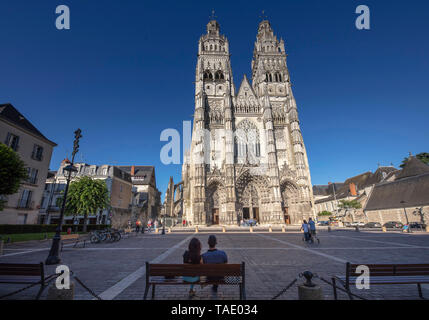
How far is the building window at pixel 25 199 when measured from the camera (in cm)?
1786

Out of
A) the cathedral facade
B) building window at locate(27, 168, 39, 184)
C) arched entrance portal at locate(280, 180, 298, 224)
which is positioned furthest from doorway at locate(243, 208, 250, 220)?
building window at locate(27, 168, 39, 184)

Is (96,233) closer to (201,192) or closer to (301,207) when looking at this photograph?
(201,192)

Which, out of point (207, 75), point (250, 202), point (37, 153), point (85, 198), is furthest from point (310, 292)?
point (207, 75)

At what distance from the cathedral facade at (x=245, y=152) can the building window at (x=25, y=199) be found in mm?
17675

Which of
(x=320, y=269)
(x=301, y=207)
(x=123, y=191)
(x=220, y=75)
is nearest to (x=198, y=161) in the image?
(x=123, y=191)

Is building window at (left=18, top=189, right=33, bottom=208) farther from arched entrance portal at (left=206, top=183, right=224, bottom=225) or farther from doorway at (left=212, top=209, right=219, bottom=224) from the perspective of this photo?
doorway at (left=212, top=209, right=219, bottom=224)

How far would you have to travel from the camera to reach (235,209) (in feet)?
92.1

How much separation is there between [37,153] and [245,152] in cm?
2694

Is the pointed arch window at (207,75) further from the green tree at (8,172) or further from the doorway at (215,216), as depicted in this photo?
the green tree at (8,172)

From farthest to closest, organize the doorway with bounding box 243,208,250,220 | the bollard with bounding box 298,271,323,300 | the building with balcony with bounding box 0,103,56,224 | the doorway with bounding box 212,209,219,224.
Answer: the doorway with bounding box 243,208,250,220 < the doorway with bounding box 212,209,219,224 < the building with balcony with bounding box 0,103,56,224 < the bollard with bounding box 298,271,323,300

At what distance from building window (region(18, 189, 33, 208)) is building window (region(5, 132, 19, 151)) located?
4.16m

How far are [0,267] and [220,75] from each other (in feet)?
130

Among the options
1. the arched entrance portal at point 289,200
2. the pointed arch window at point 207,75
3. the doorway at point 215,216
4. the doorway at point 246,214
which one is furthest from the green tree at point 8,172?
the pointed arch window at point 207,75

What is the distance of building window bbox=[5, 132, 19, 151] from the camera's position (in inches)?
666
